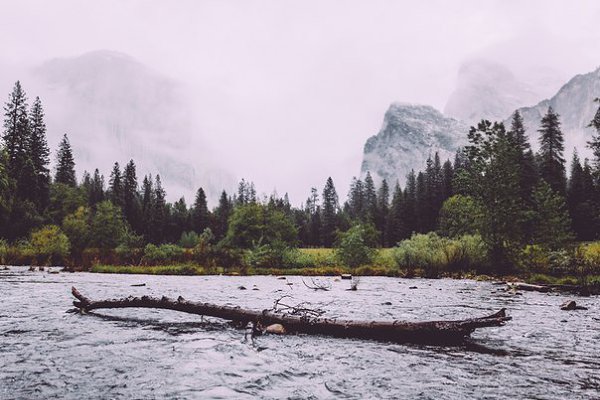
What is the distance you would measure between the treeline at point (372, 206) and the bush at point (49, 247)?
1407mm

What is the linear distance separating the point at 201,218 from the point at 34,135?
158ft

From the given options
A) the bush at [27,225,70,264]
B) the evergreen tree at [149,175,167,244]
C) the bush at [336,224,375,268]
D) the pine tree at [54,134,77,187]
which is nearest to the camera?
the bush at [336,224,375,268]

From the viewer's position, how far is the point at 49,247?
43688 millimetres

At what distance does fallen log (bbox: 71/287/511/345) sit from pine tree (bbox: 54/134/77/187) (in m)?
95.2

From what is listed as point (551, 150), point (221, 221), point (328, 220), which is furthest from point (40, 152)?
point (551, 150)

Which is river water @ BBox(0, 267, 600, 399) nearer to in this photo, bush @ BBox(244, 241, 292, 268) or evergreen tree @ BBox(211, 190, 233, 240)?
bush @ BBox(244, 241, 292, 268)

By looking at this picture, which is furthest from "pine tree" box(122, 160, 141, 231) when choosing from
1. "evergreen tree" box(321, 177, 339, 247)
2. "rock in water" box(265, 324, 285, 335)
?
"rock in water" box(265, 324, 285, 335)

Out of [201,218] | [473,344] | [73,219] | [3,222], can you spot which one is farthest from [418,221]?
[473,344]

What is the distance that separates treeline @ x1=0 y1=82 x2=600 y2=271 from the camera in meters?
28.3

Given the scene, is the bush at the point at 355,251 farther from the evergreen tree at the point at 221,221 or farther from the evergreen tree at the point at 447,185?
the evergreen tree at the point at 221,221

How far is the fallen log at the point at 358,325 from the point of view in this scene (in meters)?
7.58

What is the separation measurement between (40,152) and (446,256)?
243 feet

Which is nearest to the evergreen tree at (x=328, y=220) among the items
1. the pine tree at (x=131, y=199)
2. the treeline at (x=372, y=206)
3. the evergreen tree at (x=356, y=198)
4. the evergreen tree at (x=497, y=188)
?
the treeline at (x=372, y=206)

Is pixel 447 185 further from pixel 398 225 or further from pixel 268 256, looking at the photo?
pixel 268 256
